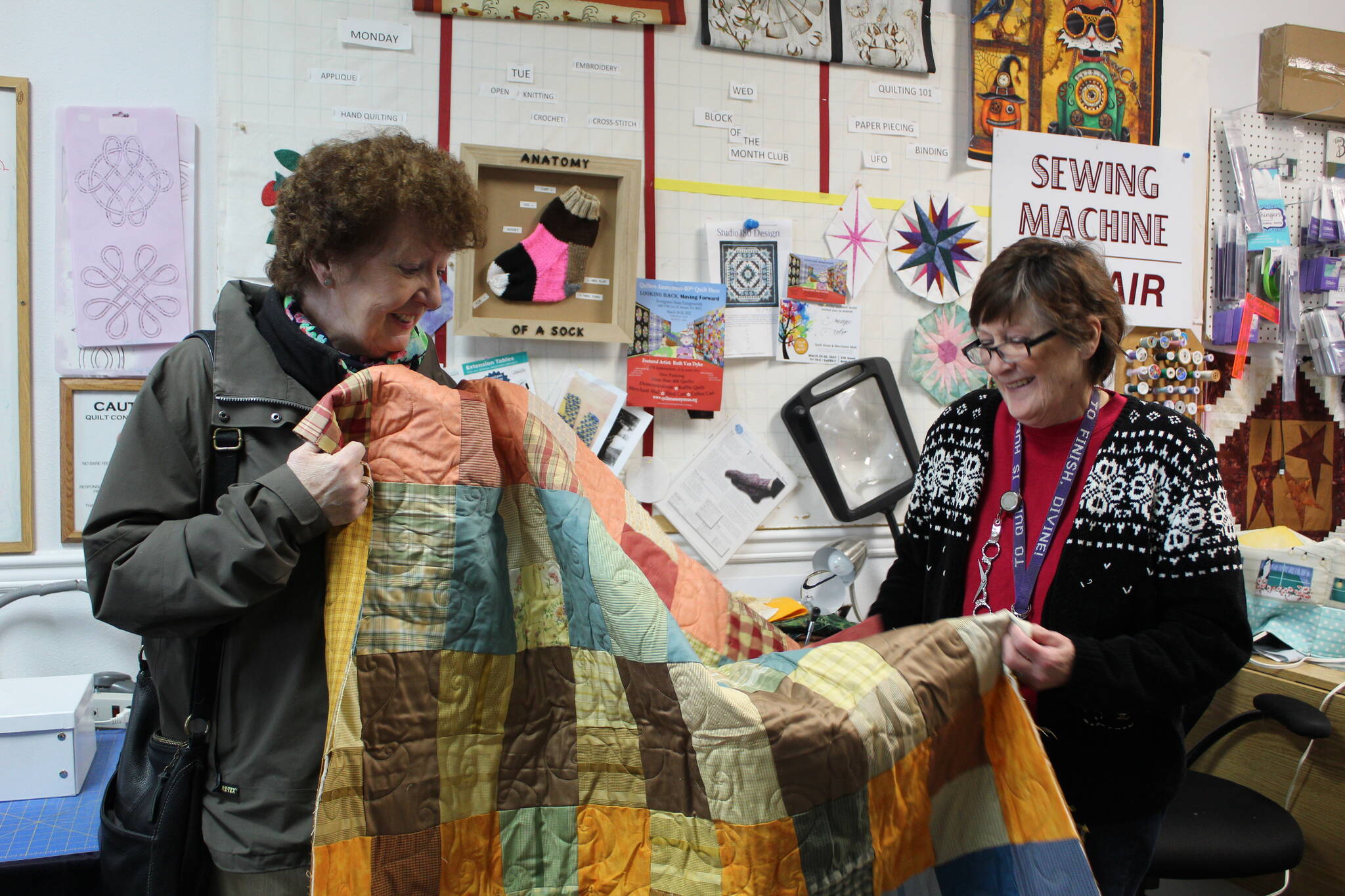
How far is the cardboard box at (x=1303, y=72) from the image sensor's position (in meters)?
2.37

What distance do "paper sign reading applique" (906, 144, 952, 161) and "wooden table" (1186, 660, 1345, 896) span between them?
1.44 metres

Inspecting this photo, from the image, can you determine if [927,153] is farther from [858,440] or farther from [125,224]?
[125,224]

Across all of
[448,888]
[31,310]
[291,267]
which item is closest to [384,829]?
[448,888]

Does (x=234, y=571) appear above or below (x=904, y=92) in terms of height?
below

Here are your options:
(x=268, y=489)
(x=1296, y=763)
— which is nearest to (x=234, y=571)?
(x=268, y=489)

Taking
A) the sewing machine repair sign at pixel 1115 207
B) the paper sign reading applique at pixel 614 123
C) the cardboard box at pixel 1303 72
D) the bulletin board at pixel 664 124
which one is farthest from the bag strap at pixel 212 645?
the cardboard box at pixel 1303 72

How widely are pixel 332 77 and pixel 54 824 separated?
145 cm

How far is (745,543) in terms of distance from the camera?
2.03 meters

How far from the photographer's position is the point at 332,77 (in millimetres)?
1735

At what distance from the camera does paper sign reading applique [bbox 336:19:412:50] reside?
1736 millimetres

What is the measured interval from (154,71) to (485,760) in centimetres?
154

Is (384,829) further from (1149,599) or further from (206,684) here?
(1149,599)

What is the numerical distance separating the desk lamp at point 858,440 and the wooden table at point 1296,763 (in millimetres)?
952

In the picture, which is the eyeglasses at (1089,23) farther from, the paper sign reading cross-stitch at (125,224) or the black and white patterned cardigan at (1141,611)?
the paper sign reading cross-stitch at (125,224)
